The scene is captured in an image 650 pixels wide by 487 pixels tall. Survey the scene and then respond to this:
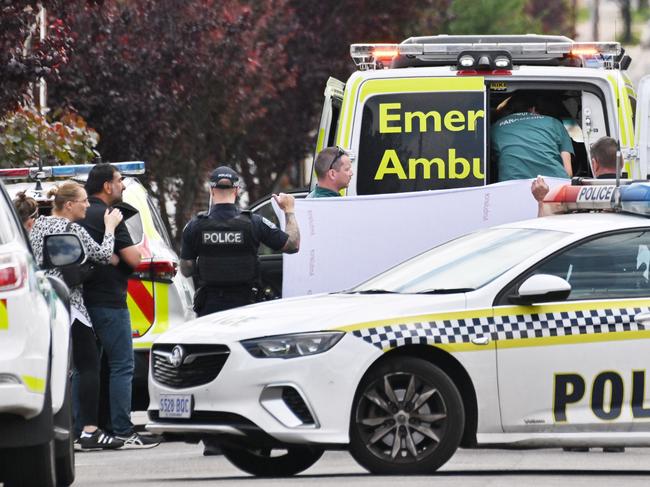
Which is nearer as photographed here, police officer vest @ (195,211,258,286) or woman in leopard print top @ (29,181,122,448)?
woman in leopard print top @ (29,181,122,448)

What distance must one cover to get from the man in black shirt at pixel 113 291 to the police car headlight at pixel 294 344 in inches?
100

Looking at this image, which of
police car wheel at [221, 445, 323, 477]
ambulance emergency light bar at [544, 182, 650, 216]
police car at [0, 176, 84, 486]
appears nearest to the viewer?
police car at [0, 176, 84, 486]

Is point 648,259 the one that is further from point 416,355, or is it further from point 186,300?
Result: point 186,300

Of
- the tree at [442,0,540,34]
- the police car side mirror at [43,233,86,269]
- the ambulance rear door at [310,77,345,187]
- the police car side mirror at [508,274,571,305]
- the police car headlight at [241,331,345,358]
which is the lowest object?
the police car headlight at [241,331,345,358]

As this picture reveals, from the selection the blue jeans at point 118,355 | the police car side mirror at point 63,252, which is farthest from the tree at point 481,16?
the police car side mirror at point 63,252

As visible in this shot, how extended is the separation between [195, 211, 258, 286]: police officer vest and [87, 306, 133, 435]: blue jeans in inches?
22.7

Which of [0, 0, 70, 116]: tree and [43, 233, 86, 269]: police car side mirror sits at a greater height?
[0, 0, 70, 116]: tree

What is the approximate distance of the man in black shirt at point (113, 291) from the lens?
12.1 m

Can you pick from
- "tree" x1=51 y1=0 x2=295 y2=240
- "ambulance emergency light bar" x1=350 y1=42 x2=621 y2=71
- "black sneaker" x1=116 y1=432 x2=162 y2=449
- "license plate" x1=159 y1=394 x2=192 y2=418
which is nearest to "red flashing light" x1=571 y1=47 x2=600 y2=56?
"ambulance emergency light bar" x1=350 y1=42 x2=621 y2=71

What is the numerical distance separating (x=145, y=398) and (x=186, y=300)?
3.00ft

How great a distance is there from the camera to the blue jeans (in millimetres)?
12070

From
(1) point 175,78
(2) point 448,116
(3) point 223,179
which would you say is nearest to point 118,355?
(3) point 223,179

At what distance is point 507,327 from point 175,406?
1.72 meters

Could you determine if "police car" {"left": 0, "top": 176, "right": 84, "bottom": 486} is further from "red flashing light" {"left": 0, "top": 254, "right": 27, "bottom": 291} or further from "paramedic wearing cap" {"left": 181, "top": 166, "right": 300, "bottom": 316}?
"paramedic wearing cap" {"left": 181, "top": 166, "right": 300, "bottom": 316}
